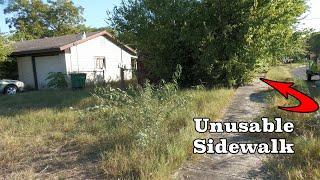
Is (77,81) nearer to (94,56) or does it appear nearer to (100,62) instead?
(94,56)

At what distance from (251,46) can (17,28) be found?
134 ft

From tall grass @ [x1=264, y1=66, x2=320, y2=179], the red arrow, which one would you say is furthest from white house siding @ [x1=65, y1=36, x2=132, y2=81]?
tall grass @ [x1=264, y1=66, x2=320, y2=179]

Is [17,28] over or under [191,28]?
over

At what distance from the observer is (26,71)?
2295 centimetres

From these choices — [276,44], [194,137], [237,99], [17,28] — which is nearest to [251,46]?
[276,44]

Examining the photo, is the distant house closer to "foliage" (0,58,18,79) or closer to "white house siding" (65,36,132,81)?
"white house siding" (65,36,132,81)

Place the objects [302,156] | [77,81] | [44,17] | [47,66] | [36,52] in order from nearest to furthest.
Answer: [302,156]
[77,81]
[36,52]
[47,66]
[44,17]

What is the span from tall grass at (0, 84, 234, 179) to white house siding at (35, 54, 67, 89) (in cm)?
1261

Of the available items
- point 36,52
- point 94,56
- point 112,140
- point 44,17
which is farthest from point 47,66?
point 44,17

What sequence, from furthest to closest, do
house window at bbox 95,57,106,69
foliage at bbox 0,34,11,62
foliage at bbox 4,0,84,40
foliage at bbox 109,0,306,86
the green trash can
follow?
1. foliage at bbox 4,0,84,40
2. house window at bbox 95,57,106,69
3. foliage at bbox 0,34,11,62
4. the green trash can
5. foliage at bbox 109,0,306,86

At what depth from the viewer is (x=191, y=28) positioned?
43.5 feet

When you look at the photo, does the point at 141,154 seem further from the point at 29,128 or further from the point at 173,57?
the point at 173,57

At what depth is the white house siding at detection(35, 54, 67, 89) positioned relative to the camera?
68.6 ft

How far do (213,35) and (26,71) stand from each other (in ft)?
49.8
